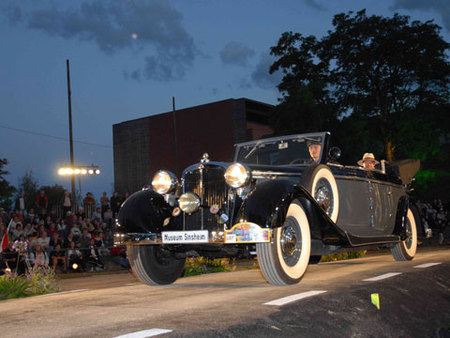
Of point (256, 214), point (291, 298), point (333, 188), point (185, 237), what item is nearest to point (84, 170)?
point (333, 188)

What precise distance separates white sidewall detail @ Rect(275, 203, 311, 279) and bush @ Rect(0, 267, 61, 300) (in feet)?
11.1

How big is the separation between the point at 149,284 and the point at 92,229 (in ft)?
30.1

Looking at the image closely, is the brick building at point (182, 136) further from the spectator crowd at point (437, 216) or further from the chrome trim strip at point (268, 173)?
the chrome trim strip at point (268, 173)

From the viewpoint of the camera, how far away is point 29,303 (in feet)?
19.0

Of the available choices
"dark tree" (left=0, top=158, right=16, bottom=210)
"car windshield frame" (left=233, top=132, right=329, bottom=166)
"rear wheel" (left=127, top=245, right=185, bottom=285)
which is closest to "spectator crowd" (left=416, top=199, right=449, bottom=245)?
"car windshield frame" (left=233, top=132, right=329, bottom=166)

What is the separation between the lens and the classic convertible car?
19.7ft

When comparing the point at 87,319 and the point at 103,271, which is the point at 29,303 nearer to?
the point at 87,319

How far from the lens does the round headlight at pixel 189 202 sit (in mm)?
6449

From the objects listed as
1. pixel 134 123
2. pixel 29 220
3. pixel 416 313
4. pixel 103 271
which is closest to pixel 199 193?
pixel 416 313

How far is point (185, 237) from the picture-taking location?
20.3ft

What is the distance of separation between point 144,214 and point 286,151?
2.50 meters

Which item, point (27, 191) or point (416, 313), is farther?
point (27, 191)

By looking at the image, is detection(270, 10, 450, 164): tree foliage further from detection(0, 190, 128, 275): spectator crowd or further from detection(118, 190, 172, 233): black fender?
detection(118, 190, 172, 233): black fender

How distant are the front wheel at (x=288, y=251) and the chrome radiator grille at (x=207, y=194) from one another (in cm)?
72
